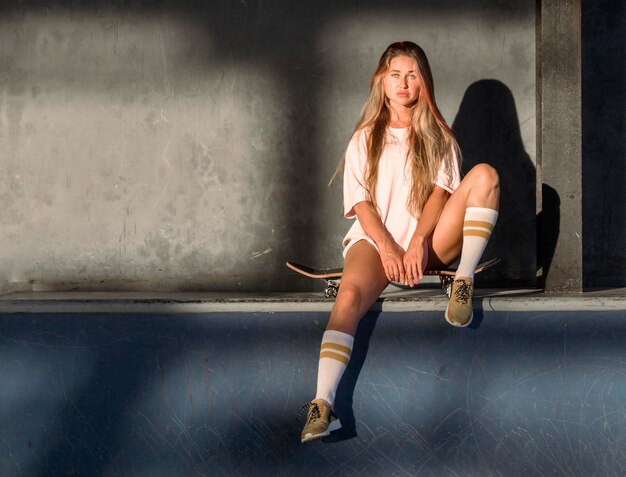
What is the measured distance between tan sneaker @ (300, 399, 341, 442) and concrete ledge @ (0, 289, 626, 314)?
A: 0.36 meters

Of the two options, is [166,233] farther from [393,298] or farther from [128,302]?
[393,298]

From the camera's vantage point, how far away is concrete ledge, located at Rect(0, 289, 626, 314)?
9.78ft

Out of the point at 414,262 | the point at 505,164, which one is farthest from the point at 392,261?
the point at 505,164

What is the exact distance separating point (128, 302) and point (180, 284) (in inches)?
30.3

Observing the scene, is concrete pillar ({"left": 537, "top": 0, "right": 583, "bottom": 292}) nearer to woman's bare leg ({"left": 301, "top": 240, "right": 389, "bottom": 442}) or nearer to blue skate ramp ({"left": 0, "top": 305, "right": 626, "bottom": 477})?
blue skate ramp ({"left": 0, "top": 305, "right": 626, "bottom": 477})

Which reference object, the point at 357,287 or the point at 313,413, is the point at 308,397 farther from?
the point at 357,287

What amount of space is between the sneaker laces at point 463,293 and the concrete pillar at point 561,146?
51 cm

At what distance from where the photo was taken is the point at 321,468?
294cm

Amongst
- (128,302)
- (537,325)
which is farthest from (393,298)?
(128,302)

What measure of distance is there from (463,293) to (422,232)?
0.26m

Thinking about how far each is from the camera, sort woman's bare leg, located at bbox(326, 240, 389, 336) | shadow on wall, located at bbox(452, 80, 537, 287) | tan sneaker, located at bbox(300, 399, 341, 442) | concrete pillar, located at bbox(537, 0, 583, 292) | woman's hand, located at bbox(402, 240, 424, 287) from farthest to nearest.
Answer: shadow on wall, located at bbox(452, 80, 537, 287) → concrete pillar, located at bbox(537, 0, 583, 292) → woman's hand, located at bbox(402, 240, 424, 287) → woman's bare leg, located at bbox(326, 240, 389, 336) → tan sneaker, located at bbox(300, 399, 341, 442)

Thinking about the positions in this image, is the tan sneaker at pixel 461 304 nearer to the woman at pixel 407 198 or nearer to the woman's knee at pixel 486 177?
the woman at pixel 407 198

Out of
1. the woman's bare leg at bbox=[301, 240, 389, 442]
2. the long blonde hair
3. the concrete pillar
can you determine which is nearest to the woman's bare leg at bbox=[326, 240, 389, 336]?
the woman's bare leg at bbox=[301, 240, 389, 442]

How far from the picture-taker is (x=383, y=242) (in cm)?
304
